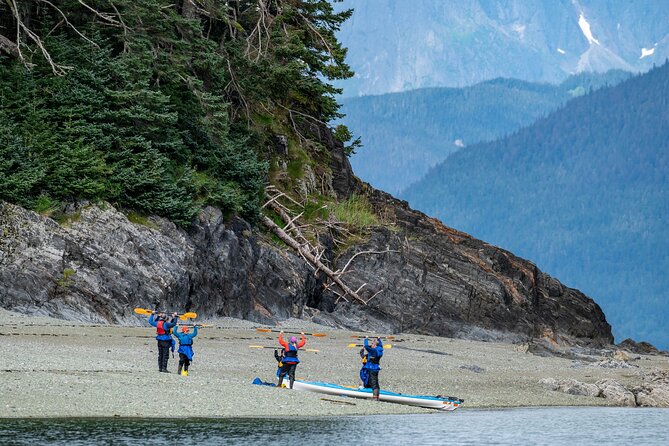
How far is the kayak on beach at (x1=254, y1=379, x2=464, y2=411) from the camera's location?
3575cm

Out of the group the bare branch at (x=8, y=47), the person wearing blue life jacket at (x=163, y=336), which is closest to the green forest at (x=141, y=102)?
the bare branch at (x=8, y=47)

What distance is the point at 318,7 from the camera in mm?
68938

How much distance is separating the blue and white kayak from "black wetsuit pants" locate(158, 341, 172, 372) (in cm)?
334

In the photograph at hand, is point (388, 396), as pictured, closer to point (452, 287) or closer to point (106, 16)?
point (106, 16)

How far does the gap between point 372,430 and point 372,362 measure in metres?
3.77

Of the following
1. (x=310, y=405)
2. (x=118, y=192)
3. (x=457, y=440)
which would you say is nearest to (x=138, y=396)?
(x=310, y=405)

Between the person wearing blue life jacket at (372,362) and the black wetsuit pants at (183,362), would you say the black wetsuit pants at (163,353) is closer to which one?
the black wetsuit pants at (183,362)

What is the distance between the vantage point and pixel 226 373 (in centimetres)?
3762

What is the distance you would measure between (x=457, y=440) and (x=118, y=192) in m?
23.2

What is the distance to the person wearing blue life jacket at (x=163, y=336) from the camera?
3434cm

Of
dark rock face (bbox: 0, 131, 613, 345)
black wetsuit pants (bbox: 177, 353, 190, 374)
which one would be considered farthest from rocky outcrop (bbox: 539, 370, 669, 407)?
dark rock face (bbox: 0, 131, 613, 345)

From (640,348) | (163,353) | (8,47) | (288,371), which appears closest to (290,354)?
(288,371)

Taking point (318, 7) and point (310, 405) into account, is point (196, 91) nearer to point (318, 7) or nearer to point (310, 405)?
point (318, 7)

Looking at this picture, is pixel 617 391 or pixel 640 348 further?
pixel 640 348
